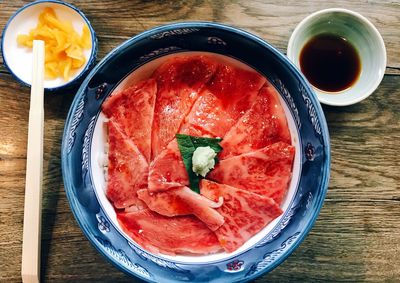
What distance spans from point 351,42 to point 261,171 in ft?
2.63

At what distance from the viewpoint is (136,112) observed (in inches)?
84.4

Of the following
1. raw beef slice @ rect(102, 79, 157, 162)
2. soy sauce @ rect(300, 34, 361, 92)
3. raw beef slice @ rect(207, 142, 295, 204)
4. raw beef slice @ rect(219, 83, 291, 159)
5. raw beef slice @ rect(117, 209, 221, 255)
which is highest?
soy sauce @ rect(300, 34, 361, 92)

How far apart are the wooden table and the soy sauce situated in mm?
118

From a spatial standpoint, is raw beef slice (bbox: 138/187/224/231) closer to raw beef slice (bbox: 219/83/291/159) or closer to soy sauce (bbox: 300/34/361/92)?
raw beef slice (bbox: 219/83/291/159)

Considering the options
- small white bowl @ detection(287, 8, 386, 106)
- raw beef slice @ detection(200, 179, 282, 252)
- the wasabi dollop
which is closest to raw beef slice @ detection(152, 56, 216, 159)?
the wasabi dollop

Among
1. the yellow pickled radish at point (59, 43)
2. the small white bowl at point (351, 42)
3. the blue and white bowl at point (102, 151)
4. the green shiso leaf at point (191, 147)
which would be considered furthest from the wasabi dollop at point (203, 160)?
the yellow pickled radish at point (59, 43)

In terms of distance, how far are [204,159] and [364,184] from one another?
2.71 feet

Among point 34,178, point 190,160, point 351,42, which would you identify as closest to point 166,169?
point 190,160

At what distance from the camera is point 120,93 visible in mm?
2139

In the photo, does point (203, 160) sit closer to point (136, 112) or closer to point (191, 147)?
point (191, 147)

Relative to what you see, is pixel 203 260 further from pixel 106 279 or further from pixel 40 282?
pixel 40 282

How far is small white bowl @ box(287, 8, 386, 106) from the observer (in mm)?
2248

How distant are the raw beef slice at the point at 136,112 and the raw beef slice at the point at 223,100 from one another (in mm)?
159

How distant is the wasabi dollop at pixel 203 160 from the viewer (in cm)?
200
